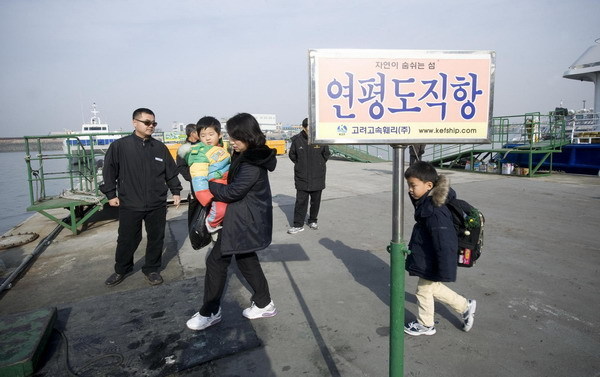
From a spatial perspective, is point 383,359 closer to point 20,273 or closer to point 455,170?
point 20,273

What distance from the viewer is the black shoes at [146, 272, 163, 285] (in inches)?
146

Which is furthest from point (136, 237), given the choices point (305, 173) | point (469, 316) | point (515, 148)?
point (515, 148)

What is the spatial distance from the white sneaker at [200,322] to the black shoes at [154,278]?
110 cm

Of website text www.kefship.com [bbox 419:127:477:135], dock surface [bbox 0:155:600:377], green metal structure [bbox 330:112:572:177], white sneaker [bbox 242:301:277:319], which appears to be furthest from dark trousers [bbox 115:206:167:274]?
green metal structure [bbox 330:112:572:177]

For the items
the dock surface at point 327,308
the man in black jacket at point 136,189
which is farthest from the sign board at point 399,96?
the man in black jacket at point 136,189

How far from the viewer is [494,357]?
2.36m

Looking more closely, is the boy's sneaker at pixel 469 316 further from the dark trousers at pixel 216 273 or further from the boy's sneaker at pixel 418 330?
the dark trousers at pixel 216 273

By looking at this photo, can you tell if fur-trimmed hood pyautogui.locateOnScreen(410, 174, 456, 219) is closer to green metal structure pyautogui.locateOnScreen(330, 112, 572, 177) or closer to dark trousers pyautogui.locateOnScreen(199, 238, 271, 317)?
dark trousers pyautogui.locateOnScreen(199, 238, 271, 317)

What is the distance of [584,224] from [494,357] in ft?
14.6

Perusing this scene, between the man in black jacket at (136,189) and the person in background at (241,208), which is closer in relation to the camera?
the person in background at (241,208)

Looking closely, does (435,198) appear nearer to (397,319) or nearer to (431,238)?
(431,238)

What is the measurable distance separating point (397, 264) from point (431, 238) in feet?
3.36

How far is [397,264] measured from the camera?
1569 millimetres

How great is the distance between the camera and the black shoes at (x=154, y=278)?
12.2 ft
